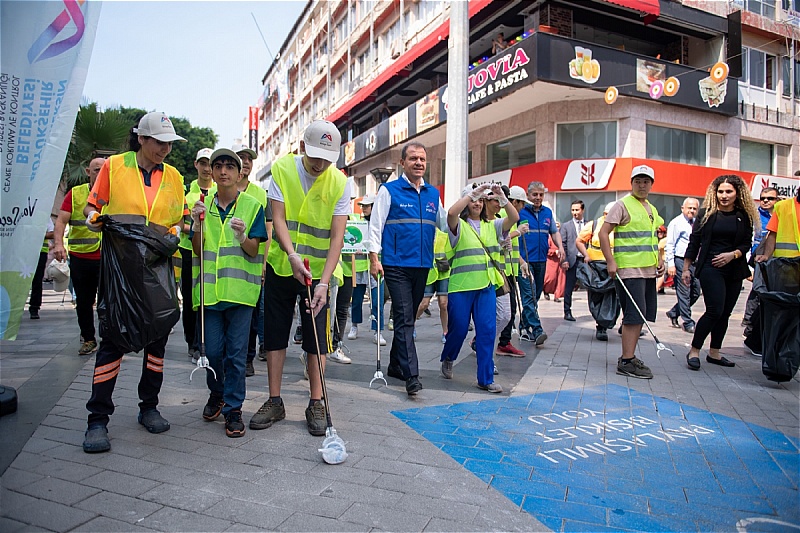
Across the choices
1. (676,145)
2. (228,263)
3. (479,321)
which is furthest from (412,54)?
(228,263)

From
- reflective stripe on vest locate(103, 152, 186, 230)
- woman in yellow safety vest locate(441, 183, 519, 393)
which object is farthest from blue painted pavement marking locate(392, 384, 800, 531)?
reflective stripe on vest locate(103, 152, 186, 230)

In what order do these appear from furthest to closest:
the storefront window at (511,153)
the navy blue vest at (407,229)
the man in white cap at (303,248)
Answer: the storefront window at (511,153) < the navy blue vest at (407,229) < the man in white cap at (303,248)

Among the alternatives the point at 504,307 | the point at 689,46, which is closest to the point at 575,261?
the point at 504,307

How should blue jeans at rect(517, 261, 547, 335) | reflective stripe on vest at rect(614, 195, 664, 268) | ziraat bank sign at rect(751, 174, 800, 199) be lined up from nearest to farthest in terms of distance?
reflective stripe on vest at rect(614, 195, 664, 268) < blue jeans at rect(517, 261, 547, 335) < ziraat bank sign at rect(751, 174, 800, 199)

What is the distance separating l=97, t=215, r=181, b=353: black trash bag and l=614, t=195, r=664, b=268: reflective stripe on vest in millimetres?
4349

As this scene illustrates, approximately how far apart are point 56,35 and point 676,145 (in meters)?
20.1

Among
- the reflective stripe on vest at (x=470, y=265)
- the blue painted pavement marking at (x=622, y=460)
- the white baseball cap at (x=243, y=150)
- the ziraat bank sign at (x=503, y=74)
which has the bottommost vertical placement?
the blue painted pavement marking at (x=622, y=460)

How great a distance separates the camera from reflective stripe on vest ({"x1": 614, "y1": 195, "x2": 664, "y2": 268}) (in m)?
5.89

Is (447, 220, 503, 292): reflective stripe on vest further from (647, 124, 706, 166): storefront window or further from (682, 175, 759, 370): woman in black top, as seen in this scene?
(647, 124, 706, 166): storefront window

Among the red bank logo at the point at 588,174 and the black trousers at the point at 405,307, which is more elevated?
the red bank logo at the point at 588,174

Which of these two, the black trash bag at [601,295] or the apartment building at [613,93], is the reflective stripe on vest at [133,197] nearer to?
the black trash bag at [601,295]

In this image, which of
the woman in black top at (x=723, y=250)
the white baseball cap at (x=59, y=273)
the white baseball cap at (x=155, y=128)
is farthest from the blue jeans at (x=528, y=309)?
the white baseball cap at (x=59, y=273)

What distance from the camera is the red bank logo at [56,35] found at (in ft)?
11.2

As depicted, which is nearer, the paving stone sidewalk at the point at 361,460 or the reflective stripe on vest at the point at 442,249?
the paving stone sidewalk at the point at 361,460
